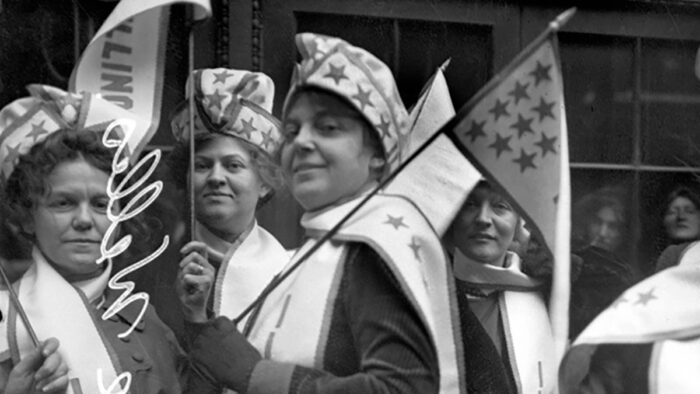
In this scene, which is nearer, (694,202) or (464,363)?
(464,363)

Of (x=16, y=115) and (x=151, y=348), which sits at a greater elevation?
(x=16, y=115)

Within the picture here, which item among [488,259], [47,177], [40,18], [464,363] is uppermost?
[40,18]

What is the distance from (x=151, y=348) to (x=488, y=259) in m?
0.85

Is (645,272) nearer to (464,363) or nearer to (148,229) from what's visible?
(464,363)

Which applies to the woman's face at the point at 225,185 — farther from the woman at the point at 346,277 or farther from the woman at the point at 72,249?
the woman at the point at 72,249

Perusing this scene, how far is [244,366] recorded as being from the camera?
376 cm

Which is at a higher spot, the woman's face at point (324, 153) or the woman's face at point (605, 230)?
the woman's face at point (324, 153)

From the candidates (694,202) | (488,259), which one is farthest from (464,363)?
(694,202)

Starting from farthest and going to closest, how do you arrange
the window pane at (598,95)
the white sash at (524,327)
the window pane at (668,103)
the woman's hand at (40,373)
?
the window pane at (668,103) → the window pane at (598,95) → the white sash at (524,327) → the woman's hand at (40,373)

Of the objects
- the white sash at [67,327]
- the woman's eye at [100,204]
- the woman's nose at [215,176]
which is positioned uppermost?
the woman's nose at [215,176]

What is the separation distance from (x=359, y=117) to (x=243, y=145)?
29 centimetres

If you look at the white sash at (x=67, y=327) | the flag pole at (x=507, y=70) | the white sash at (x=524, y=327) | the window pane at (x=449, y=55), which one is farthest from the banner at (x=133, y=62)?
the white sash at (x=524, y=327)

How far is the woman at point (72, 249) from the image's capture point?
378 cm
